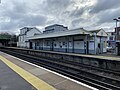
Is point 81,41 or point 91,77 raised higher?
point 81,41

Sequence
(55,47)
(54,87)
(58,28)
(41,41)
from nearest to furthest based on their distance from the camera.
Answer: (54,87) → (55,47) → (41,41) → (58,28)

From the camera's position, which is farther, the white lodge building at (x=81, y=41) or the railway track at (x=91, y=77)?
the white lodge building at (x=81, y=41)

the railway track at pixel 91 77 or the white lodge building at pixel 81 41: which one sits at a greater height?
the white lodge building at pixel 81 41

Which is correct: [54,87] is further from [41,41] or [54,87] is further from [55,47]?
[41,41]

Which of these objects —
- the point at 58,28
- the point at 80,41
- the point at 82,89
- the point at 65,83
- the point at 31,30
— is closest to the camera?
the point at 82,89

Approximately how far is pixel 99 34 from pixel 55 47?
11704mm

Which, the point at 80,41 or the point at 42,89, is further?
the point at 80,41

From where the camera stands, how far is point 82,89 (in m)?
7.16

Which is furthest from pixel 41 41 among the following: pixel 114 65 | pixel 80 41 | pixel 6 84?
pixel 6 84

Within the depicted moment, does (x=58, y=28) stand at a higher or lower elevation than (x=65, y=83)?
higher

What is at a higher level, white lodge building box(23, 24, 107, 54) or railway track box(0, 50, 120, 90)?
white lodge building box(23, 24, 107, 54)

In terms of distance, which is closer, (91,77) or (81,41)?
(91,77)

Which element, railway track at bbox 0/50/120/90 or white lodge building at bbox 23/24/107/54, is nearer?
railway track at bbox 0/50/120/90

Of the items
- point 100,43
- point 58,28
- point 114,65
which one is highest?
point 58,28
